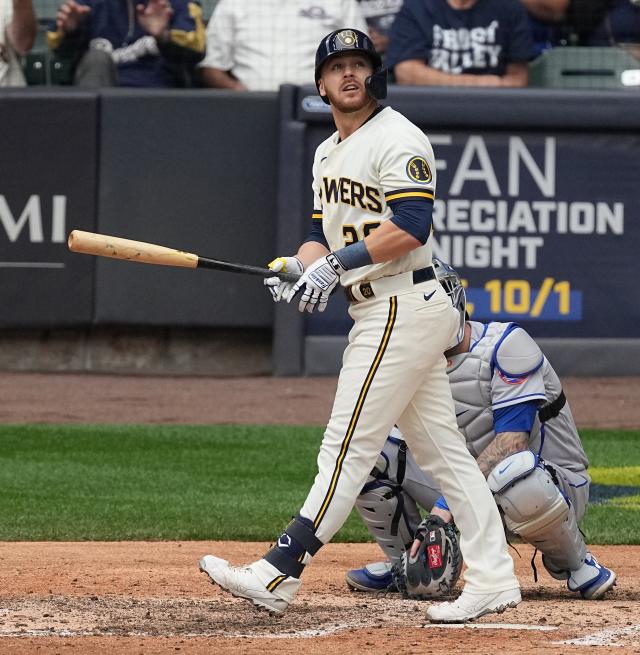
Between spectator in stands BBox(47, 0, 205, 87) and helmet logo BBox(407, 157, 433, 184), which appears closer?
helmet logo BBox(407, 157, 433, 184)

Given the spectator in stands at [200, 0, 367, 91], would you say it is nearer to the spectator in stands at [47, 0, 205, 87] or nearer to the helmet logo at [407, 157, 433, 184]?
the spectator in stands at [47, 0, 205, 87]

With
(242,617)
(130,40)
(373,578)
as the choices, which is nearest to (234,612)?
(242,617)

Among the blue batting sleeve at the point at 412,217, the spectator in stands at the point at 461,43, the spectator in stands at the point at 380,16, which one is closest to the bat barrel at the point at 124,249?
the blue batting sleeve at the point at 412,217

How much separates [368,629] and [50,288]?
23.3 feet

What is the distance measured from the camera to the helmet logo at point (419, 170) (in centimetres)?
408

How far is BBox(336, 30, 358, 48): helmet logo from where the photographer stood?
4195 mm

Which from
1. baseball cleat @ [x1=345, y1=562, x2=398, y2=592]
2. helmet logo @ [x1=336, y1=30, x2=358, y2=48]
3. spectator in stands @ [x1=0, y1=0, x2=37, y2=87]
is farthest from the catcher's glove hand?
spectator in stands @ [x1=0, y1=0, x2=37, y2=87]

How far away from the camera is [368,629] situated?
4.07m

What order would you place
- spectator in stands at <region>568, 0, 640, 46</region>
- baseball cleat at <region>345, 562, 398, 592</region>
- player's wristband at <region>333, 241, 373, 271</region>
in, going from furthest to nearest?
spectator in stands at <region>568, 0, 640, 46</region>
baseball cleat at <region>345, 562, 398, 592</region>
player's wristband at <region>333, 241, 373, 271</region>

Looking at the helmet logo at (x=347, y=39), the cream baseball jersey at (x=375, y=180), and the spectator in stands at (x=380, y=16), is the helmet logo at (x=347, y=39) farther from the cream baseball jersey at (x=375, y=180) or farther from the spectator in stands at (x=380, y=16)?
the spectator in stands at (x=380, y=16)

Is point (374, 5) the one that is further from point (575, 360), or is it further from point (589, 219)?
point (575, 360)

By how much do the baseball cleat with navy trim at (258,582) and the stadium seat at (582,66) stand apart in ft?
25.9

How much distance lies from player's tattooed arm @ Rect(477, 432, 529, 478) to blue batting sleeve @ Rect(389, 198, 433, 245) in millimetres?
787

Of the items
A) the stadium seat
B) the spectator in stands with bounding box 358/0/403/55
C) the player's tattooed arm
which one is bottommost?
the player's tattooed arm
